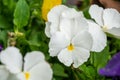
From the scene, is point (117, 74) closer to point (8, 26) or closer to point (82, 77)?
point (82, 77)

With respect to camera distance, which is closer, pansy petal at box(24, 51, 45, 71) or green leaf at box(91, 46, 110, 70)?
pansy petal at box(24, 51, 45, 71)

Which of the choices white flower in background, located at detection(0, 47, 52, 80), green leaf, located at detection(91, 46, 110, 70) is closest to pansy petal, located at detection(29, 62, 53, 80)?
white flower in background, located at detection(0, 47, 52, 80)

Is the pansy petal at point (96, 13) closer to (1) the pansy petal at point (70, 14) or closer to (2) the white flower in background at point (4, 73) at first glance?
(1) the pansy petal at point (70, 14)

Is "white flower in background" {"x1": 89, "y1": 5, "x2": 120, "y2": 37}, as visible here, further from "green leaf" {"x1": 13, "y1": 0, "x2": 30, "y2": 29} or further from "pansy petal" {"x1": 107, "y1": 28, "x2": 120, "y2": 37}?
"green leaf" {"x1": 13, "y1": 0, "x2": 30, "y2": 29}

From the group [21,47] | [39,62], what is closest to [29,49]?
[21,47]

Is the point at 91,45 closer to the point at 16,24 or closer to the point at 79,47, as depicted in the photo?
the point at 79,47

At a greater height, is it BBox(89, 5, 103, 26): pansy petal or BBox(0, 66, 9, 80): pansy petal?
BBox(89, 5, 103, 26): pansy petal

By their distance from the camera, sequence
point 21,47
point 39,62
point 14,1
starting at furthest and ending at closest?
point 14,1 → point 21,47 → point 39,62

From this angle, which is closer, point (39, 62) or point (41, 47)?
point (39, 62)

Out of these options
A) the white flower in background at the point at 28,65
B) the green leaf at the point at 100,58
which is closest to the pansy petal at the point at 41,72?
the white flower in background at the point at 28,65

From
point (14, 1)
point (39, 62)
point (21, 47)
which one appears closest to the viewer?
point (39, 62)
